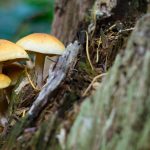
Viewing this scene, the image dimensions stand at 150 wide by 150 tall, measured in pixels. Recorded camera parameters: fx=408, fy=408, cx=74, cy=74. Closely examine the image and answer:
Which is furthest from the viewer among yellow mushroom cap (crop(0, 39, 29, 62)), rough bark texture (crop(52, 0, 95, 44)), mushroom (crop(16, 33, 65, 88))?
rough bark texture (crop(52, 0, 95, 44))

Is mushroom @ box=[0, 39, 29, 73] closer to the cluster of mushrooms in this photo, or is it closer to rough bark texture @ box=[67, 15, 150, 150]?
the cluster of mushrooms

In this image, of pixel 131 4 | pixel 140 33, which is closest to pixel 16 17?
pixel 131 4

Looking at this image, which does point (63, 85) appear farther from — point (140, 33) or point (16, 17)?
point (16, 17)

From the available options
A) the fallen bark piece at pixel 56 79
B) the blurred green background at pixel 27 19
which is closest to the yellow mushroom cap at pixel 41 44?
the fallen bark piece at pixel 56 79

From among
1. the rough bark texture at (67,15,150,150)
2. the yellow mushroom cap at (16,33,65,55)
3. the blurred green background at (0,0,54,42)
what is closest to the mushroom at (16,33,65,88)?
the yellow mushroom cap at (16,33,65,55)

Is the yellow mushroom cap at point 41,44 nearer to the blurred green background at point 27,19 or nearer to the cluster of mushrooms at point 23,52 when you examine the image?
the cluster of mushrooms at point 23,52

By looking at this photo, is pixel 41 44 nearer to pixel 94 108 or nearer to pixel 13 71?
pixel 13 71

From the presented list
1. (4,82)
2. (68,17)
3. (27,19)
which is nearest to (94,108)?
(4,82)

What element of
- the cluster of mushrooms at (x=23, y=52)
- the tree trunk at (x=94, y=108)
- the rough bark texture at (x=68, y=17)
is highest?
the rough bark texture at (x=68, y=17)
